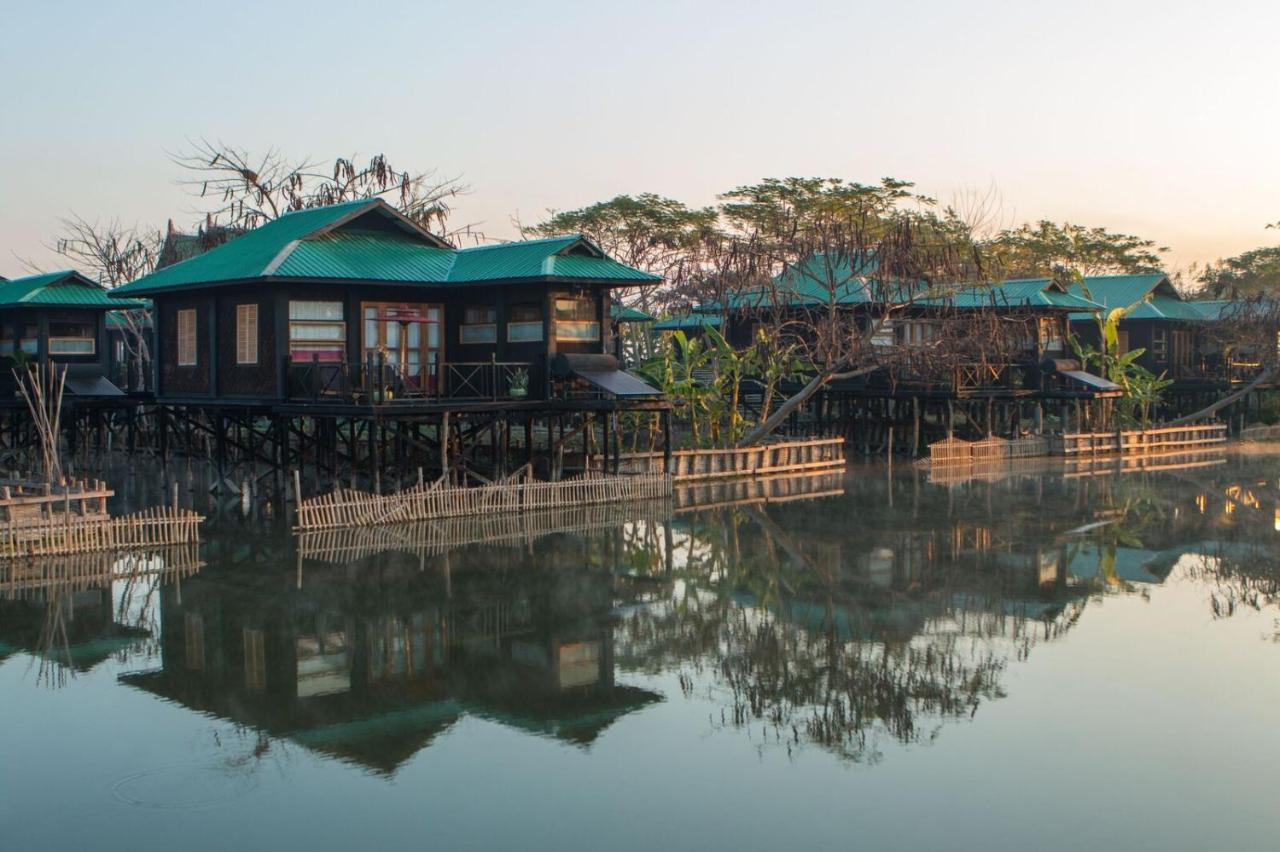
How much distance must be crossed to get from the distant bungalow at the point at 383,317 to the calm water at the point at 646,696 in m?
4.81

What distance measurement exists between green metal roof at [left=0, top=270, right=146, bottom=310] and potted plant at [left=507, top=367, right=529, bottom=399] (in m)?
12.8

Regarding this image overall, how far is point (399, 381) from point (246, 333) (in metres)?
4.65

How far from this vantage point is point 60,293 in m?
37.7

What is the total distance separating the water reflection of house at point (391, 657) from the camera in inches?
587

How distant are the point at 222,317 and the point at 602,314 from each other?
29.9ft

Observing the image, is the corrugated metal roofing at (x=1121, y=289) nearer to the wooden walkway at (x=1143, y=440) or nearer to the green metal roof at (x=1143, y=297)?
the green metal roof at (x=1143, y=297)

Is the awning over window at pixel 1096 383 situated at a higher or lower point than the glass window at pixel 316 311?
lower

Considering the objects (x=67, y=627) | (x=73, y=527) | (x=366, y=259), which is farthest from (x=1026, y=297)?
(x=67, y=627)

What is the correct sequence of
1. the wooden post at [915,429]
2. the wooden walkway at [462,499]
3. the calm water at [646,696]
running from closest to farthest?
the calm water at [646,696]
the wooden walkway at [462,499]
the wooden post at [915,429]

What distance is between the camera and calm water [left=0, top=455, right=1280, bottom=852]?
11922mm

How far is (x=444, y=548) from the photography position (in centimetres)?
2556

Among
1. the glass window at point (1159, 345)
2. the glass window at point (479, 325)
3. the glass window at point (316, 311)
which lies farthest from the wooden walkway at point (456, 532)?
the glass window at point (1159, 345)

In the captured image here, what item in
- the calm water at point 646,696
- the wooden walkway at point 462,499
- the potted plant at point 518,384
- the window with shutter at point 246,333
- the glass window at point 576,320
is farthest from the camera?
the glass window at point 576,320

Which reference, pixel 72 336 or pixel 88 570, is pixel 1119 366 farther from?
pixel 88 570
